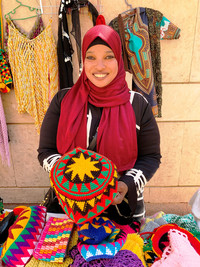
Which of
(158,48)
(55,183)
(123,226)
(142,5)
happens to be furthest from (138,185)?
(142,5)

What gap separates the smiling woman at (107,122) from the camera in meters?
1.02

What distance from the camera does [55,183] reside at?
72cm

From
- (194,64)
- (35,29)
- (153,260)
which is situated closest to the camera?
(153,260)

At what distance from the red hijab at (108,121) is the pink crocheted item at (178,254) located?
401mm

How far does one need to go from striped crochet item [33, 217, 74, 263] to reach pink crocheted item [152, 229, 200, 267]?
355 millimetres

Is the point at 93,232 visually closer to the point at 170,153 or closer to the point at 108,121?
the point at 108,121

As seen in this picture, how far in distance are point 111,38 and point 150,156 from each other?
65cm

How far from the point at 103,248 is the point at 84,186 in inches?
9.5

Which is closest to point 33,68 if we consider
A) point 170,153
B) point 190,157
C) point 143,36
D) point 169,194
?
point 143,36

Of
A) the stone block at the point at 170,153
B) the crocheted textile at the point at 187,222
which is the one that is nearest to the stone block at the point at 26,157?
the stone block at the point at 170,153

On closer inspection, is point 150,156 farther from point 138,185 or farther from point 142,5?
point 142,5

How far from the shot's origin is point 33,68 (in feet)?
6.70

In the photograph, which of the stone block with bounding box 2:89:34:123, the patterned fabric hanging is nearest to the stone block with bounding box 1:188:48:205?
the patterned fabric hanging

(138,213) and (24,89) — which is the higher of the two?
(24,89)
